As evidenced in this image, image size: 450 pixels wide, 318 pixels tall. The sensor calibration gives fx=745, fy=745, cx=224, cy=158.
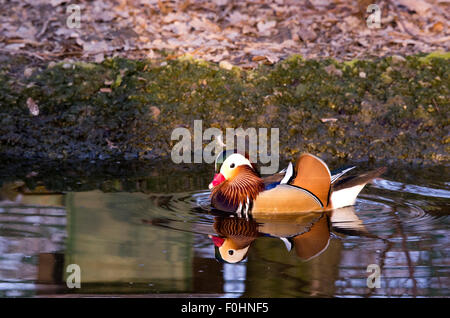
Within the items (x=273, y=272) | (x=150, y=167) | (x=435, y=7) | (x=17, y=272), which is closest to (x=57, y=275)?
(x=17, y=272)

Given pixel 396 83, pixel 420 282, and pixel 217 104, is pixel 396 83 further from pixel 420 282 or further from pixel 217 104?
pixel 420 282

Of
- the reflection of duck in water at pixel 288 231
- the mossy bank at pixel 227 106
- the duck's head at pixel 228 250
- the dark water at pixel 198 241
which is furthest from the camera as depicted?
the mossy bank at pixel 227 106

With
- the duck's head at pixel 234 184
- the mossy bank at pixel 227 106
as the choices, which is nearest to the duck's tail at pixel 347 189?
the duck's head at pixel 234 184

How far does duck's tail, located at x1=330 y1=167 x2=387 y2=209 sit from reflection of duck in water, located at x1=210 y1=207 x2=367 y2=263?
0.23ft

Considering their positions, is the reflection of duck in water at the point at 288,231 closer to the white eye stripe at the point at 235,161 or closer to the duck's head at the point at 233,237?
the duck's head at the point at 233,237

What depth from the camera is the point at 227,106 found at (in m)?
8.55

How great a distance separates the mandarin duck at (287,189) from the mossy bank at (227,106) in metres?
1.69

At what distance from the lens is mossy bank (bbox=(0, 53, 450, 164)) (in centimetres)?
818

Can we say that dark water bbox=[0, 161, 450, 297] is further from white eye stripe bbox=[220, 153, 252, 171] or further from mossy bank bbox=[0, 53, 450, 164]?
mossy bank bbox=[0, 53, 450, 164]

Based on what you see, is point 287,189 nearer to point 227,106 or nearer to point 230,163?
point 230,163

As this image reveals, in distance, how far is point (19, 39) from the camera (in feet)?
31.4

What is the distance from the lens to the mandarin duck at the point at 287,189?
6191 millimetres

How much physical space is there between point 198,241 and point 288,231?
2.53ft

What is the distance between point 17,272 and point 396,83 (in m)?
5.45
